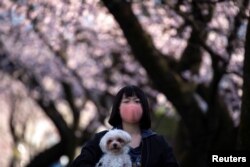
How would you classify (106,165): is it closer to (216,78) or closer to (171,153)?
(171,153)

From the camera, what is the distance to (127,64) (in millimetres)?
15844

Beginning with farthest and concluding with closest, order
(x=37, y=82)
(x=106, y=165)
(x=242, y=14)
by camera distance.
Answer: (x=37, y=82), (x=242, y=14), (x=106, y=165)

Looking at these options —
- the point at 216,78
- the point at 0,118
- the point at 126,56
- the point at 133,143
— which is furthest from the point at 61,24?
the point at 0,118

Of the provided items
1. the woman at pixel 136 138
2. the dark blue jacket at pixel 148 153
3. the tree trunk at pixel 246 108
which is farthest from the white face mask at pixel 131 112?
the tree trunk at pixel 246 108

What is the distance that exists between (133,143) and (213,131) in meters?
6.92

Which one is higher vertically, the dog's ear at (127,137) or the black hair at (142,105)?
the black hair at (142,105)

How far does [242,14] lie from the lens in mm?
10406

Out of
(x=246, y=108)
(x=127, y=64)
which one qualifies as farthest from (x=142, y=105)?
(x=127, y=64)

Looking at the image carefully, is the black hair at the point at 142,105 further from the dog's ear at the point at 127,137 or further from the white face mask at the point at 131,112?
the dog's ear at the point at 127,137

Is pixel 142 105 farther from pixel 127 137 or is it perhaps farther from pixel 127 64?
pixel 127 64

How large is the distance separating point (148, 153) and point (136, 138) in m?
0.16

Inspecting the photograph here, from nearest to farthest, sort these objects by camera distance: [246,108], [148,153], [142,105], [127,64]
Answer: [148,153] → [142,105] → [246,108] → [127,64]

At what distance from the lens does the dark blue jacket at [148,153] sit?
A: 15.1 ft

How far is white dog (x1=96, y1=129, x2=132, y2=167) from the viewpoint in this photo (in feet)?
14.9
